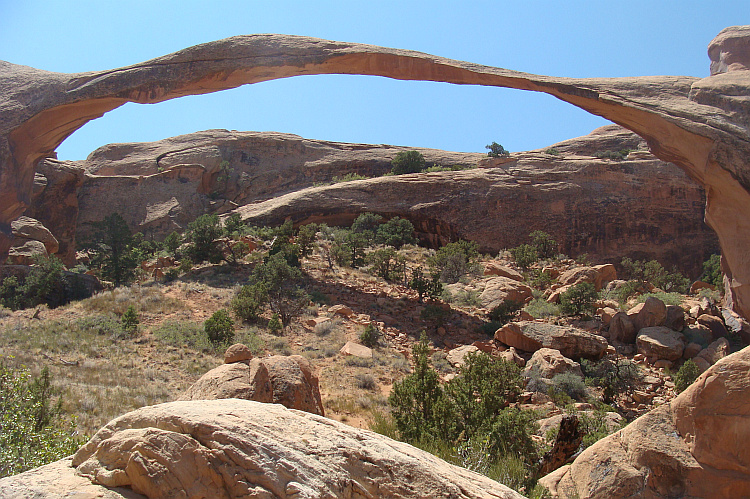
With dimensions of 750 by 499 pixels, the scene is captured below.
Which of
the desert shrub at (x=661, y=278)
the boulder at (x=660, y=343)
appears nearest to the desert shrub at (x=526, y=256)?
the desert shrub at (x=661, y=278)

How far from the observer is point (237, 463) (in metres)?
2.95

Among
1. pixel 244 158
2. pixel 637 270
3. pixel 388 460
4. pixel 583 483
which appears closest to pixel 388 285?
pixel 637 270

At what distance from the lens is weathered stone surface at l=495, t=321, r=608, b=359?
11.8 m

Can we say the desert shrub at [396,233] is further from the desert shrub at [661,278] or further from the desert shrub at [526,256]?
the desert shrub at [661,278]

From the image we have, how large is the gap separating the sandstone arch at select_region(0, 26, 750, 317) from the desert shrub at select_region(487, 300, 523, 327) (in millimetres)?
5253

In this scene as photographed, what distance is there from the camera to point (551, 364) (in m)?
10.6

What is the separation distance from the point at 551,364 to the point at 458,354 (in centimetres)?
218

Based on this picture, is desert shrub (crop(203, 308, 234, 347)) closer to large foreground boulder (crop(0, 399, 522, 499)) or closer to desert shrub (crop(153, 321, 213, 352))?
desert shrub (crop(153, 321, 213, 352))

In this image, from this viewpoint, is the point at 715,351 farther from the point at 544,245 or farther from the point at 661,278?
the point at 544,245

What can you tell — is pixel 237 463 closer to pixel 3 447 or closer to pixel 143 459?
pixel 143 459

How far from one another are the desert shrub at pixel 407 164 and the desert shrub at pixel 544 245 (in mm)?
10257

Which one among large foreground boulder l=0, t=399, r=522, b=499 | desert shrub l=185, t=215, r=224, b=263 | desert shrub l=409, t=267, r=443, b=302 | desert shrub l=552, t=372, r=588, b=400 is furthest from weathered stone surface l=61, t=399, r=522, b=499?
desert shrub l=185, t=215, r=224, b=263

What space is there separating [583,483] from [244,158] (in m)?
33.9

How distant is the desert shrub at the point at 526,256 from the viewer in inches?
810
